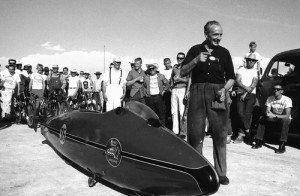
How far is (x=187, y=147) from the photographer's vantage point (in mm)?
2738

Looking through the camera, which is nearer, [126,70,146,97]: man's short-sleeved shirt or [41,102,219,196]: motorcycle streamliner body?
[41,102,219,196]: motorcycle streamliner body

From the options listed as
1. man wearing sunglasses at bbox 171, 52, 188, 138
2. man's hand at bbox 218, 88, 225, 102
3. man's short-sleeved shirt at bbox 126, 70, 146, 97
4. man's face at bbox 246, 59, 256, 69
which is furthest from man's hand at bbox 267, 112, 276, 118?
man's short-sleeved shirt at bbox 126, 70, 146, 97

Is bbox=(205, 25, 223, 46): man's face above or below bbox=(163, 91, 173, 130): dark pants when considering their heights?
above

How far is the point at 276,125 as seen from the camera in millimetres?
6297

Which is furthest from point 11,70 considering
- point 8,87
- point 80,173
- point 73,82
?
point 80,173

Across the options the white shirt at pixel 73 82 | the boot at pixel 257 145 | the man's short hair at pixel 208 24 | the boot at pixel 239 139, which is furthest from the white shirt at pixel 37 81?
the man's short hair at pixel 208 24

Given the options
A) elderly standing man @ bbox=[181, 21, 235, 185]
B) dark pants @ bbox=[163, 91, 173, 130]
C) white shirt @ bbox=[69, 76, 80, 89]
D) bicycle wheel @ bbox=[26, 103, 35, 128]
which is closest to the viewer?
elderly standing man @ bbox=[181, 21, 235, 185]

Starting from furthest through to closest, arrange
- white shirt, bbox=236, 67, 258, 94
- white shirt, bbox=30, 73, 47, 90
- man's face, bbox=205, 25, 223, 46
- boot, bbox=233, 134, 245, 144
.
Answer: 1. white shirt, bbox=30, 73, 47, 90
2. white shirt, bbox=236, 67, 258, 94
3. boot, bbox=233, 134, 245, 144
4. man's face, bbox=205, 25, 223, 46

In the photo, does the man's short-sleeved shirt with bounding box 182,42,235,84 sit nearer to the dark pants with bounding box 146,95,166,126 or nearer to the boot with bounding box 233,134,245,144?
the boot with bounding box 233,134,245,144

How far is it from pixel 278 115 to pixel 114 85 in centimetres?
404

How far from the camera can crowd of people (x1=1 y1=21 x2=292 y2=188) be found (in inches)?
140

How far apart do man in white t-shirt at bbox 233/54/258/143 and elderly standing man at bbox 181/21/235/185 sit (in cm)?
341

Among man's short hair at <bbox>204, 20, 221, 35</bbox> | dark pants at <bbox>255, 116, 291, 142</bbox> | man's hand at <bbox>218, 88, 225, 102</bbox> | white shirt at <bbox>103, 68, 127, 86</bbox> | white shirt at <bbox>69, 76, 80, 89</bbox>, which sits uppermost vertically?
man's short hair at <bbox>204, 20, 221, 35</bbox>

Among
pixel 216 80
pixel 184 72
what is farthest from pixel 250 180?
pixel 184 72
